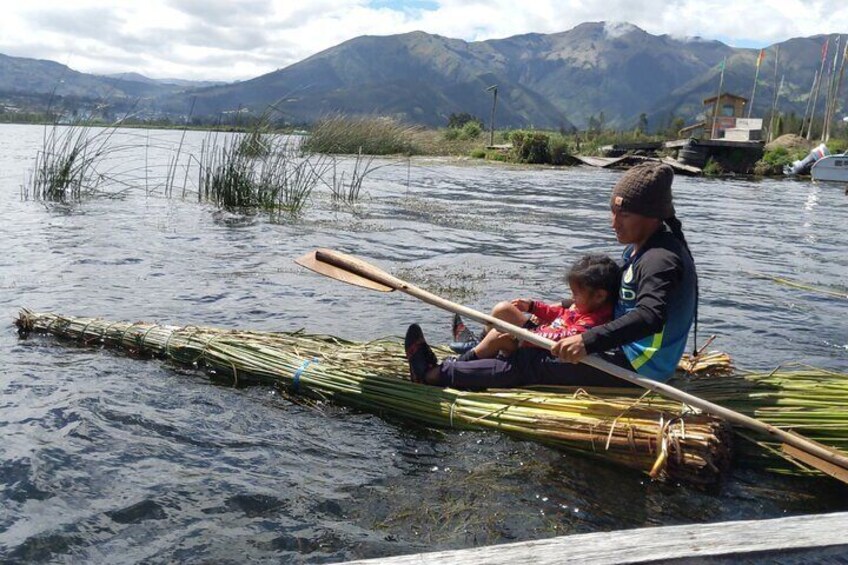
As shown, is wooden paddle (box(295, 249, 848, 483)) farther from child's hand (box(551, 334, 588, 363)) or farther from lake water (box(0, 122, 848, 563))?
lake water (box(0, 122, 848, 563))

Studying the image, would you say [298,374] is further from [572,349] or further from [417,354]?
[572,349]

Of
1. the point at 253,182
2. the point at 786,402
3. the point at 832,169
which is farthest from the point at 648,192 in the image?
the point at 832,169

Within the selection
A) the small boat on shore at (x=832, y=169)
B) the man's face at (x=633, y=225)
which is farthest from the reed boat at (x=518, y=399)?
the small boat on shore at (x=832, y=169)

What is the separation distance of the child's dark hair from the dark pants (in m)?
0.45

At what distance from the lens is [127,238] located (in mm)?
14172

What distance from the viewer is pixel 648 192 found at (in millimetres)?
5035

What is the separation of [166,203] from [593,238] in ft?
34.3

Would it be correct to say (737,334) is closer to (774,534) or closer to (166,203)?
(774,534)

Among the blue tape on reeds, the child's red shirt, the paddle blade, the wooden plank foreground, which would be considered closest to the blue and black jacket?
the child's red shirt

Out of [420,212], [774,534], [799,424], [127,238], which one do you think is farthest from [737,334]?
[420,212]

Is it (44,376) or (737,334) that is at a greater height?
(737,334)

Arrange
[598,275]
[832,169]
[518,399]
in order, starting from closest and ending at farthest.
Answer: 1. [598,275]
2. [518,399]
3. [832,169]

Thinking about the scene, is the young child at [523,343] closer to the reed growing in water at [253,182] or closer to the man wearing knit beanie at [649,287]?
the man wearing knit beanie at [649,287]

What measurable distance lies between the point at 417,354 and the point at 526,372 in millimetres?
854
